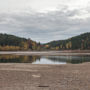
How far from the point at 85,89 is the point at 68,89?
140 centimetres

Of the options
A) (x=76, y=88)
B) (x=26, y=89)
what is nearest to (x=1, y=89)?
(x=26, y=89)

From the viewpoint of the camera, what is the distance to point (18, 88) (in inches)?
488

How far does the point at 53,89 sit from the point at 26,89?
87.3 inches

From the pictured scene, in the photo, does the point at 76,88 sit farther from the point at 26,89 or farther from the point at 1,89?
the point at 1,89

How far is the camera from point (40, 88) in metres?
12.4

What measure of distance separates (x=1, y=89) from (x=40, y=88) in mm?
3207

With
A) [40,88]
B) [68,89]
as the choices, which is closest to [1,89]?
[40,88]

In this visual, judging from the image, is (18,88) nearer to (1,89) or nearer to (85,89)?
(1,89)

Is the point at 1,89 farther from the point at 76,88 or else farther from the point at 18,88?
the point at 76,88

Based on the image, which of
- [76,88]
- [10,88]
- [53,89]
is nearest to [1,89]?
[10,88]

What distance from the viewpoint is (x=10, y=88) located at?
12.4m

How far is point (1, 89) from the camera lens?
1210 cm

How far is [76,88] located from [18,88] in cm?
491

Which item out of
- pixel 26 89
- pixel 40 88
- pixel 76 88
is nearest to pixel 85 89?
pixel 76 88
